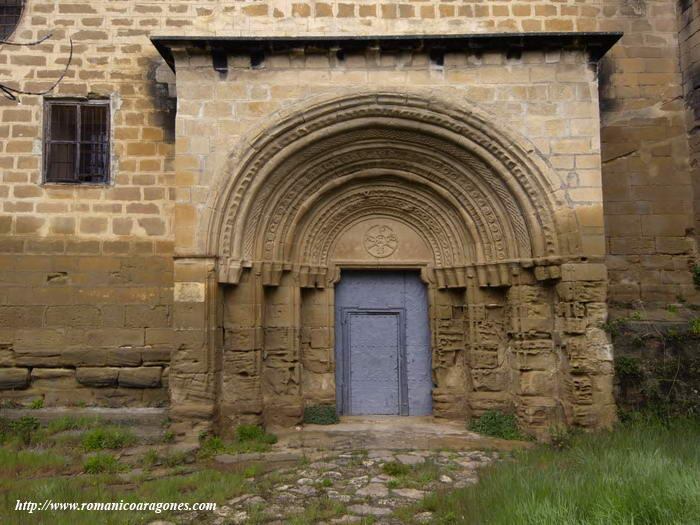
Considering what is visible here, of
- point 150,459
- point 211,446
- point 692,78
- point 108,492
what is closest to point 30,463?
point 150,459

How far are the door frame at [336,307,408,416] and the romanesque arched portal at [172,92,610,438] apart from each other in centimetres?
31

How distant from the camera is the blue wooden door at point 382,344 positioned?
709cm

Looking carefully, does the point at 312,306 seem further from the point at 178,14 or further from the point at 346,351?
the point at 178,14

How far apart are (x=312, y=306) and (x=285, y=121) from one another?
94.0 inches

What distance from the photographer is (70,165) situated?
6895 millimetres

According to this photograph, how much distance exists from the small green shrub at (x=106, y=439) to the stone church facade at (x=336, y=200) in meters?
0.60

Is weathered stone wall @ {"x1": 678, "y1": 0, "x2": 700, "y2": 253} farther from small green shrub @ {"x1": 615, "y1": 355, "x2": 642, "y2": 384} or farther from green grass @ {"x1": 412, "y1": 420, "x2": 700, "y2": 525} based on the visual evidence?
green grass @ {"x1": 412, "y1": 420, "x2": 700, "y2": 525}

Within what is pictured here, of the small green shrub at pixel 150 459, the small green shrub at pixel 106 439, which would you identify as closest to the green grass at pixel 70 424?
the small green shrub at pixel 106 439

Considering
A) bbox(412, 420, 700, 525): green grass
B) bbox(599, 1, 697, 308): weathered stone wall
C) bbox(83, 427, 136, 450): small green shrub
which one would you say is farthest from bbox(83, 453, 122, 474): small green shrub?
bbox(599, 1, 697, 308): weathered stone wall

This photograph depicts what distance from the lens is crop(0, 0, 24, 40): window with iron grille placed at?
23.2ft

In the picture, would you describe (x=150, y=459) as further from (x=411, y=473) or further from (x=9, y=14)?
(x=9, y=14)

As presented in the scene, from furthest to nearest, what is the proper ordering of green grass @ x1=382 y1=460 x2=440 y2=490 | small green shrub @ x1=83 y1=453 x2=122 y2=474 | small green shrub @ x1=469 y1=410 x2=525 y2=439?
small green shrub @ x1=469 y1=410 x2=525 y2=439
small green shrub @ x1=83 y1=453 x2=122 y2=474
green grass @ x1=382 y1=460 x2=440 y2=490

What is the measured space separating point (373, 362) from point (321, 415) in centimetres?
102

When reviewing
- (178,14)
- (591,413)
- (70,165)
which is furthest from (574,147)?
(70,165)
